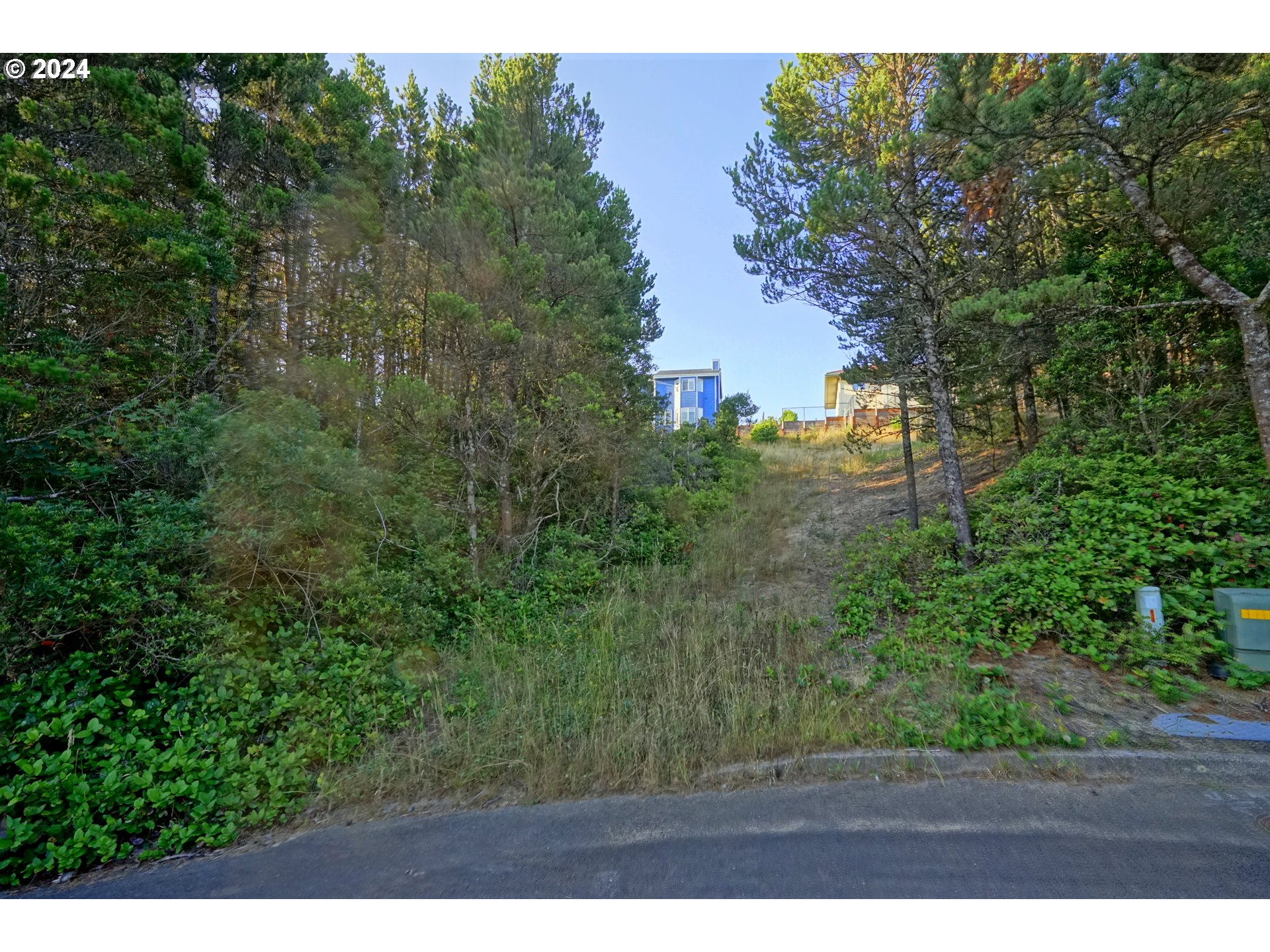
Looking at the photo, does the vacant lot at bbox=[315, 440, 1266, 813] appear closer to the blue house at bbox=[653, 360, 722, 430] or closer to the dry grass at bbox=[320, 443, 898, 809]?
the dry grass at bbox=[320, 443, 898, 809]

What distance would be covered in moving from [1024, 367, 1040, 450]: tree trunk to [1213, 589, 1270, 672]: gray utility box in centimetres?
463

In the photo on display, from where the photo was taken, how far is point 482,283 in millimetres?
5758

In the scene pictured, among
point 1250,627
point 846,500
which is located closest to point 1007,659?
point 1250,627

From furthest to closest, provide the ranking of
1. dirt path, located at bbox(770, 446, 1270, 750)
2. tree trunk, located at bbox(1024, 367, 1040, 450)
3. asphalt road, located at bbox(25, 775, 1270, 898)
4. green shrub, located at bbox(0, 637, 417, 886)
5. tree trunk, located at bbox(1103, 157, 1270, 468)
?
tree trunk, located at bbox(1024, 367, 1040, 450)
tree trunk, located at bbox(1103, 157, 1270, 468)
dirt path, located at bbox(770, 446, 1270, 750)
green shrub, located at bbox(0, 637, 417, 886)
asphalt road, located at bbox(25, 775, 1270, 898)

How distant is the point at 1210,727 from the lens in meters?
2.98

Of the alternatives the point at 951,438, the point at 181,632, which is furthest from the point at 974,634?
the point at 181,632

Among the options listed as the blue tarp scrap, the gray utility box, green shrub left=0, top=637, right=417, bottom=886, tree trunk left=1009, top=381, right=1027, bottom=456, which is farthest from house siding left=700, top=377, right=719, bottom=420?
green shrub left=0, top=637, right=417, bottom=886

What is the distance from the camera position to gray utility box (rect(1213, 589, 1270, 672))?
3355 mm

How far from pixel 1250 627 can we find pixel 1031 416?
5.38 m

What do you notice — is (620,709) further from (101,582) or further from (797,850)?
(101,582)

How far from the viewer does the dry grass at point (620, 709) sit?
2.94 m

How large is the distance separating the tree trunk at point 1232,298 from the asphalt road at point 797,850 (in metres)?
3.79

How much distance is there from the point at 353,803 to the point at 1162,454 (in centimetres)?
749

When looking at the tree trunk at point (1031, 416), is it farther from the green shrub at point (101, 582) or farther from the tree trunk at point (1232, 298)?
the green shrub at point (101, 582)
